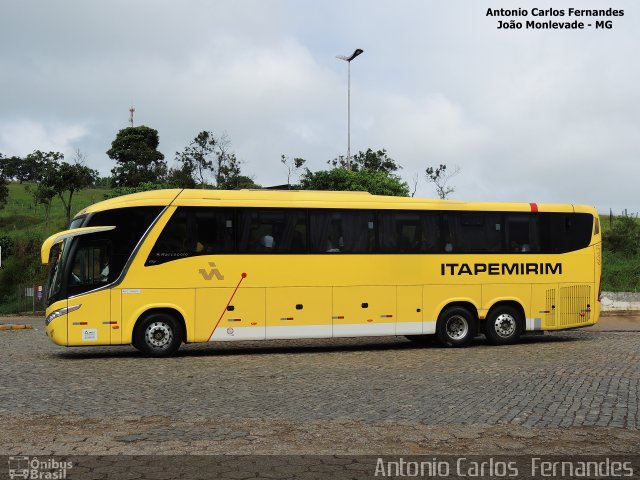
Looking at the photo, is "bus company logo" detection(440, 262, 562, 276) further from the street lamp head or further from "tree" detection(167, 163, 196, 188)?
"tree" detection(167, 163, 196, 188)

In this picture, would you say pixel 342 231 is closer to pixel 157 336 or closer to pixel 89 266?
pixel 157 336

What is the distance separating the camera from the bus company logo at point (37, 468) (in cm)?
633

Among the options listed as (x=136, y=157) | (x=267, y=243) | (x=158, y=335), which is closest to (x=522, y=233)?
(x=267, y=243)

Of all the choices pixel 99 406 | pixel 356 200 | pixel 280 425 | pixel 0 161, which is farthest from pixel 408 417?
pixel 0 161

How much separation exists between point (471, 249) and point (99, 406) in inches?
448

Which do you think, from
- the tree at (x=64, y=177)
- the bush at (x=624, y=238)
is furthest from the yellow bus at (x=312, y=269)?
the tree at (x=64, y=177)

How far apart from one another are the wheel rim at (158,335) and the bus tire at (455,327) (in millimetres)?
6466

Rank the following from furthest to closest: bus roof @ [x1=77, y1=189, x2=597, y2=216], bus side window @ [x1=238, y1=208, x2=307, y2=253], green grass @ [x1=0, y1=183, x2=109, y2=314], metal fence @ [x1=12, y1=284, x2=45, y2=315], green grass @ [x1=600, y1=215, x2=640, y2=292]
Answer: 1. green grass @ [x1=0, y1=183, x2=109, y2=314]
2. metal fence @ [x1=12, y1=284, x2=45, y2=315]
3. green grass @ [x1=600, y1=215, x2=640, y2=292]
4. bus side window @ [x1=238, y1=208, x2=307, y2=253]
5. bus roof @ [x1=77, y1=189, x2=597, y2=216]

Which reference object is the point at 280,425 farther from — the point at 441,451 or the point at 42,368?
the point at 42,368

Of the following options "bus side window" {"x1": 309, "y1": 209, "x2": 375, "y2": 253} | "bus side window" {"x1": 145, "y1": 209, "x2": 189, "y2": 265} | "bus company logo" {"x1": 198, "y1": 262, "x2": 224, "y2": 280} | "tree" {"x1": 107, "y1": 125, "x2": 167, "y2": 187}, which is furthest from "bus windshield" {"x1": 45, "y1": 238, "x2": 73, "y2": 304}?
"tree" {"x1": 107, "y1": 125, "x2": 167, "y2": 187}

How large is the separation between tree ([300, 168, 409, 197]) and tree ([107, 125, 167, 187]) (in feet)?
59.5

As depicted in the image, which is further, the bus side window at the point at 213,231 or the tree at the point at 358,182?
the tree at the point at 358,182

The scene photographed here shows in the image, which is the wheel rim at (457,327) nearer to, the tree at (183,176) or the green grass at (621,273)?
the green grass at (621,273)

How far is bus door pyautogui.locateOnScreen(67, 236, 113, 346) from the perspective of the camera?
53.4 feet
